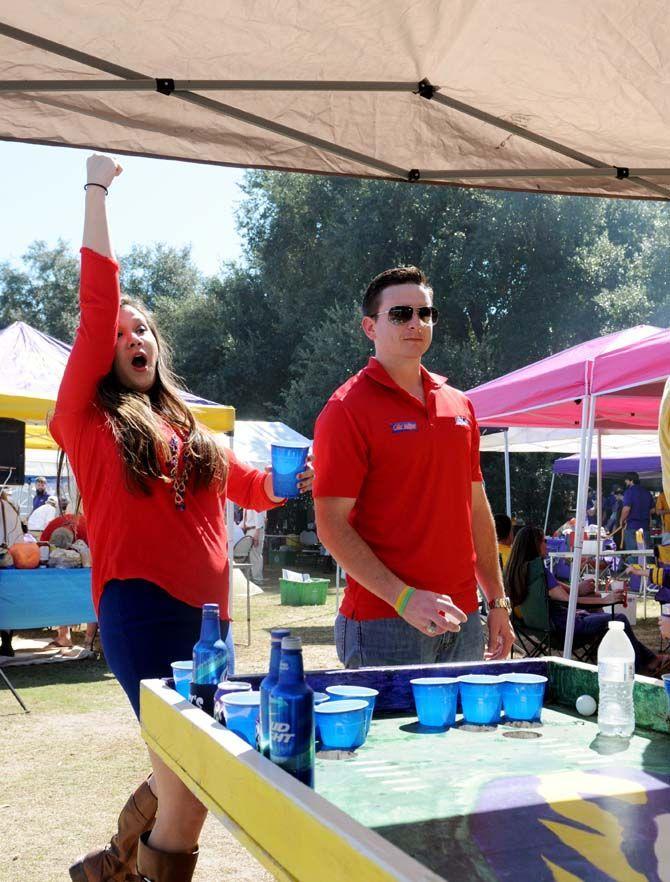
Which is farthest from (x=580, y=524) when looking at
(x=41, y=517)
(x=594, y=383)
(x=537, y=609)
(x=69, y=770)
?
(x=41, y=517)

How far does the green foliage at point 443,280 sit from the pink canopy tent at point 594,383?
13.6 meters

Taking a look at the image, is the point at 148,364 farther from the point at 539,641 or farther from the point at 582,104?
the point at 539,641

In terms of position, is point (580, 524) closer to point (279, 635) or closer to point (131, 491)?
point (131, 491)

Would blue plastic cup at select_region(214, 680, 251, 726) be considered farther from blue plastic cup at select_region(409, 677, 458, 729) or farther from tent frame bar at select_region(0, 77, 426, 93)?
tent frame bar at select_region(0, 77, 426, 93)

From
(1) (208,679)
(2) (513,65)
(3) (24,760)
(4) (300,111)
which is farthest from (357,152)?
(3) (24,760)

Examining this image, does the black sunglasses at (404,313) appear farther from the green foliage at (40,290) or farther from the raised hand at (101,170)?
the green foliage at (40,290)

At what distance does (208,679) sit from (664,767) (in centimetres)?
94

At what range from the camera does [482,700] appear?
206 centimetres

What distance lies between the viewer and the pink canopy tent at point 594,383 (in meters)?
7.17

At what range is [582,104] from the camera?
2.97 metres

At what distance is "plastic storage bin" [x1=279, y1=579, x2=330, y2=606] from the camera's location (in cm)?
1357

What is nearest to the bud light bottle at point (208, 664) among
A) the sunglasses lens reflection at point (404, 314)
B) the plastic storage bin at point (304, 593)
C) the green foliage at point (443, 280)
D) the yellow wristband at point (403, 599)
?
the yellow wristband at point (403, 599)

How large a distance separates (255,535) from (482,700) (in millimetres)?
15110

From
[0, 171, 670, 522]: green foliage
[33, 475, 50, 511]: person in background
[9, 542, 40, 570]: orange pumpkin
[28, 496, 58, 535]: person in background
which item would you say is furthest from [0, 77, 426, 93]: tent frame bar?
[0, 171, 670, 522]: green foliage
